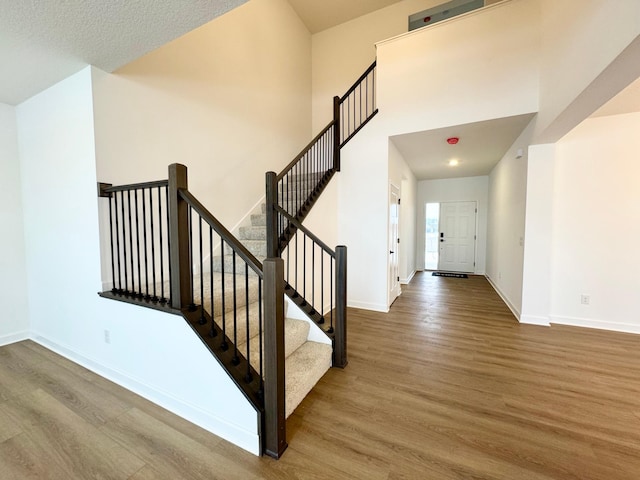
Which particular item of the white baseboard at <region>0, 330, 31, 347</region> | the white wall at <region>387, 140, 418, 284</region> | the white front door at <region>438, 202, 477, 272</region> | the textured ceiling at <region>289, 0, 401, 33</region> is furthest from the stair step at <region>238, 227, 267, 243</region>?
the white front door at <region>438, 202, 477, 272</region>

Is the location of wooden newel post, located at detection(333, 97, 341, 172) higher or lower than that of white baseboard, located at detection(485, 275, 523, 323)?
higher

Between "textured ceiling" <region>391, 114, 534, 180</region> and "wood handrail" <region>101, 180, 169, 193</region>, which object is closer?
"wood handrail" <region>101, 180, 169, 193</region>

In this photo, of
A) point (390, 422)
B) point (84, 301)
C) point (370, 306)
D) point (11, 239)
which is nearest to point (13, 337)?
point (11, 239)

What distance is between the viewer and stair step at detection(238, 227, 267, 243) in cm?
327

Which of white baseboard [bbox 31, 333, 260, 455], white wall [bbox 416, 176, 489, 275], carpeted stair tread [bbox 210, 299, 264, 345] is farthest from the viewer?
white wall [bbox 416, 176, 489, 275]

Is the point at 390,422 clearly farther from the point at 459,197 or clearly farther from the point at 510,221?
the point at 459,197

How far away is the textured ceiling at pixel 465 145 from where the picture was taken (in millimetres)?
3471

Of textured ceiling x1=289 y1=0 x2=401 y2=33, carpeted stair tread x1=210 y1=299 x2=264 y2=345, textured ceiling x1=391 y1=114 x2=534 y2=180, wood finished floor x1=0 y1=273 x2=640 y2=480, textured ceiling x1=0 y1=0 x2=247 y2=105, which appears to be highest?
textured ceiling x1=289 y1=0 x2=401 y2=33

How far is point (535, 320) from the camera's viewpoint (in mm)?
3428

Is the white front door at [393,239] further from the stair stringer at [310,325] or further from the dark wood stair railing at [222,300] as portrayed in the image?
the dark wood stair railing at [222,300]

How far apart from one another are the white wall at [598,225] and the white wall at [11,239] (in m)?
6.44

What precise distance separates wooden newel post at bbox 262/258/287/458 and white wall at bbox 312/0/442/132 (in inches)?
187

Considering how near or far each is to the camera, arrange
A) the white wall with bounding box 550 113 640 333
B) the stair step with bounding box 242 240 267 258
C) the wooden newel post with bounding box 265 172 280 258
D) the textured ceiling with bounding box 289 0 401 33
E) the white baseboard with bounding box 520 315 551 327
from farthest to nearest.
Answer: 1. the textured ceiling with bounding box 289 0 401 33
2. the white baseboard with bounding box 520 315 551 327
3. the white wall with bounding box 550 113 640 333
4. the stair step with bounding box 242 240 267 258
5. the wooden newel post with bounding box 265 172 280 258

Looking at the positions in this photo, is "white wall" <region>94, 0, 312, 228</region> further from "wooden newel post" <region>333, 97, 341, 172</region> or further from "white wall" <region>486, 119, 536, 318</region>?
"white wall" <region>486, 119, 536, 318</region>
